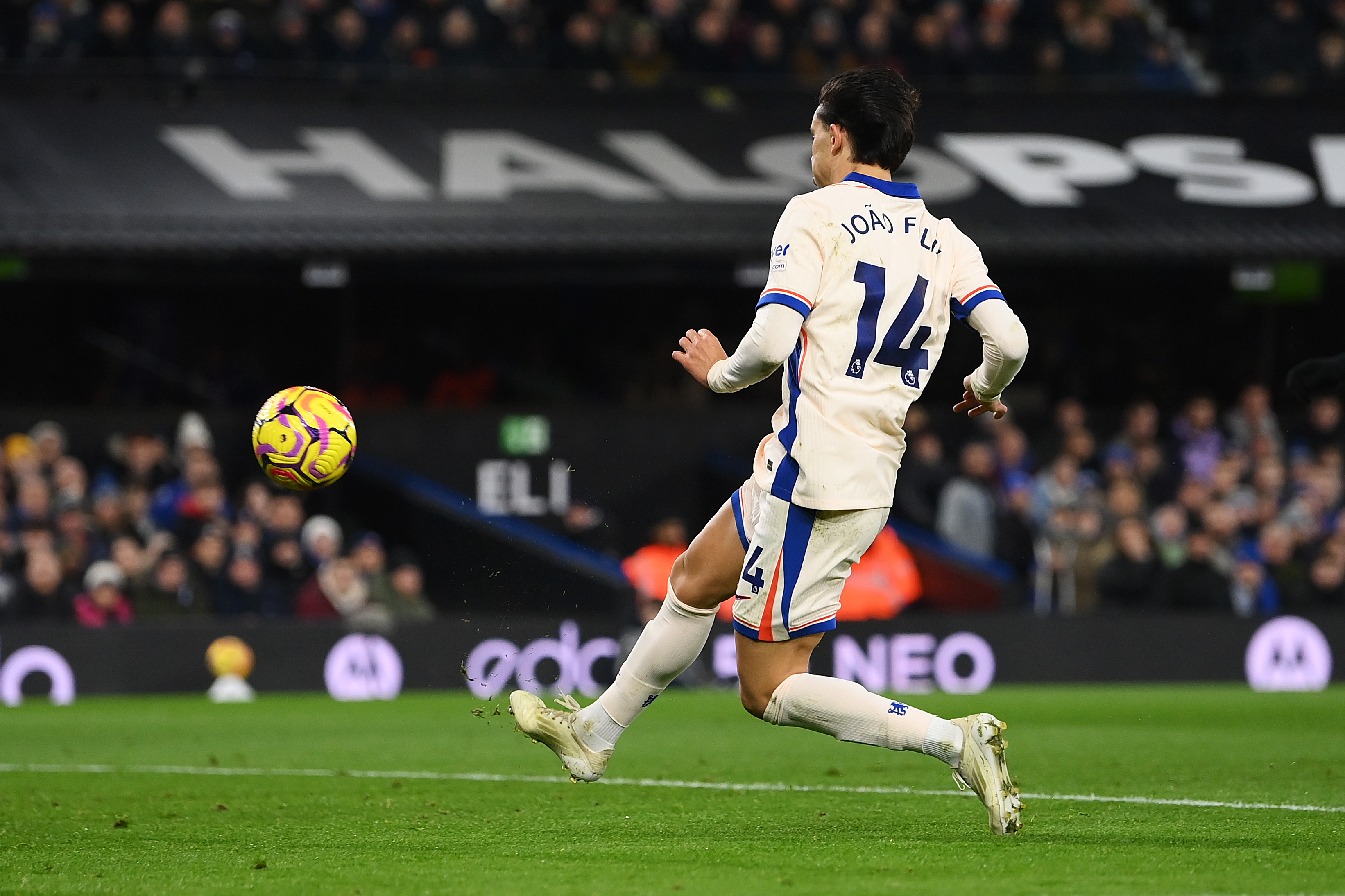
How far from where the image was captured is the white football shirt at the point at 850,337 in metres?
5.55

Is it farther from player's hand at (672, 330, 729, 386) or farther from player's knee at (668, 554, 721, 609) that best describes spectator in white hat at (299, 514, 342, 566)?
player's hand at (672, 330, 729, 386)

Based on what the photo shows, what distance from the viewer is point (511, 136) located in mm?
17609

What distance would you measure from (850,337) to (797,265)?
28cm

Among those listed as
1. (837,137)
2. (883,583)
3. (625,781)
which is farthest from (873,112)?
(883,583)

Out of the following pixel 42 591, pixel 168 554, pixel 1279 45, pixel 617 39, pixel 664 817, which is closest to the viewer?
pixel 664 817

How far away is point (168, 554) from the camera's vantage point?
15641 mm

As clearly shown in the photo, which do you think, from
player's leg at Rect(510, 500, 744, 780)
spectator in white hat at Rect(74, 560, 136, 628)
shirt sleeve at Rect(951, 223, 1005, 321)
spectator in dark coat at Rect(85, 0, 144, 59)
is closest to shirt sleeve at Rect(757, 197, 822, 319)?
shirt sleeve at Rect(951, 223, 1005, 321)

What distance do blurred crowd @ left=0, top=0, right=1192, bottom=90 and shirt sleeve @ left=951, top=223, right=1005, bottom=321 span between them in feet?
40.4

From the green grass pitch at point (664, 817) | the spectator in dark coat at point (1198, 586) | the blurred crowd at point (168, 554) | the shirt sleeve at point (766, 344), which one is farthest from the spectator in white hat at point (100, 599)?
the shirt sleeve at point (766, 344)

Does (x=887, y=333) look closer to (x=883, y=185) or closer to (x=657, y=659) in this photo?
(x=883, y=185)

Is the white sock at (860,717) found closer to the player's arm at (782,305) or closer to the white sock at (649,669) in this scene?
the white sock at (649,669)

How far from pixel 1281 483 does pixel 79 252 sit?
11186 millimetres

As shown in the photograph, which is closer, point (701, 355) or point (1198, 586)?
point (701, 355)

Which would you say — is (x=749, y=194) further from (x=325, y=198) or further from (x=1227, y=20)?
(x=1227, y=20)
